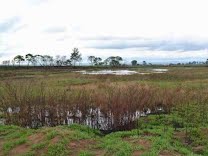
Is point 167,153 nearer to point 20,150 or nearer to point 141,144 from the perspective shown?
point 141,144

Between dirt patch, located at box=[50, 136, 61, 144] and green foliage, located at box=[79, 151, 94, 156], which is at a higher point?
dirt patch, located at box=[50, 136, 61, 144]

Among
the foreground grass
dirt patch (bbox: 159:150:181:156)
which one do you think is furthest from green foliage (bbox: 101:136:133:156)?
dirt patch (bbox: 159:150:181:156)

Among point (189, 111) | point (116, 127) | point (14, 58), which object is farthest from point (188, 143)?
point (14, 58)

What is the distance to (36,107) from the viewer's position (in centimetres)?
1360

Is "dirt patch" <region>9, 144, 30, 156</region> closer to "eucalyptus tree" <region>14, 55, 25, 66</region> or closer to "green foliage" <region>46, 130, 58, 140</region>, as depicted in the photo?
"green foliage" <region>46, 130, 58, 140</region>

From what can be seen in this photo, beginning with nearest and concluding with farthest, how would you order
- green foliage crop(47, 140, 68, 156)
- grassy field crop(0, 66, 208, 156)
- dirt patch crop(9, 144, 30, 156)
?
green foliage crop(47, 140, 68, 156) → grassy field crop(0, 66, 208, 156) → dirt patch crop(9, 144, 30, 156)

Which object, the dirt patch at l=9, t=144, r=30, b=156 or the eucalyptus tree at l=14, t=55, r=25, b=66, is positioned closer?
the dirt patch at l=9, t=144, r=30, b=156

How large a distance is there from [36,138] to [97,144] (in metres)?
2.06

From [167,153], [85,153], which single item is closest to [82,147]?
[85,153]

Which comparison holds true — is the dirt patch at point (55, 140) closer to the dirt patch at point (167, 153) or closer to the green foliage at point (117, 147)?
the green foliage at point (117, 147)

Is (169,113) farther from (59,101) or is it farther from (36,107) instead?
(36,107)

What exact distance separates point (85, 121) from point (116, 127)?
1.64 meters

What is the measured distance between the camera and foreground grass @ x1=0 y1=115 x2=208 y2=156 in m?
8.86

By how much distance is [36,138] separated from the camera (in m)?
10.3
